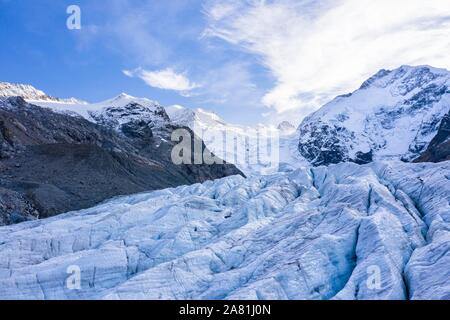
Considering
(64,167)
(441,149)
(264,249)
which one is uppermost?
(441,149)

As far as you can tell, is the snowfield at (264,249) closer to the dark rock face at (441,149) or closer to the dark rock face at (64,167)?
the dark rock face at (64,167)

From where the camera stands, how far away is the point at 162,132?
141 meters

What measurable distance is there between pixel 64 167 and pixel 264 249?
58941 millimetres

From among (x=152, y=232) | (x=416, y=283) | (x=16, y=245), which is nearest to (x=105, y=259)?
(x=152, y=232)

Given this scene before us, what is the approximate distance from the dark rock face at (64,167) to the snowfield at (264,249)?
24770mm

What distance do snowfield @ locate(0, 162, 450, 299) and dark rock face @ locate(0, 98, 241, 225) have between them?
81.3 feet

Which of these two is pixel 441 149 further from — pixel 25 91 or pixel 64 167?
pixel 25 91

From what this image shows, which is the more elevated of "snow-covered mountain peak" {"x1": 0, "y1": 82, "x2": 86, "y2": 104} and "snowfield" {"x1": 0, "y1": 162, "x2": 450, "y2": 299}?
"snow-covered mountain peak" {"x1": 0, "y1": 82, "x2": 86, "y2": 104}

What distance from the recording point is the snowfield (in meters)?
19.6

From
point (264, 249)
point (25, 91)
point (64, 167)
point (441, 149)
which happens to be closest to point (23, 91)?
point (25, 91)

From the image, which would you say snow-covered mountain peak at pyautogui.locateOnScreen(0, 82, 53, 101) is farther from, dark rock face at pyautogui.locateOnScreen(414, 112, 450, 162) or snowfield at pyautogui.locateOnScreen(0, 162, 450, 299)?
snowfield at pyautogui.locateOnScreen(0, 162, 450, 299)

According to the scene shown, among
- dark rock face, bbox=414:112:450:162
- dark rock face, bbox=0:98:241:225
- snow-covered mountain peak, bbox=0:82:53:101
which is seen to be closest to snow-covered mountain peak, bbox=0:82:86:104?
snow-covered mountain peak, bbox=0:82:53:101

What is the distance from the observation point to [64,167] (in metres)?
76.6
